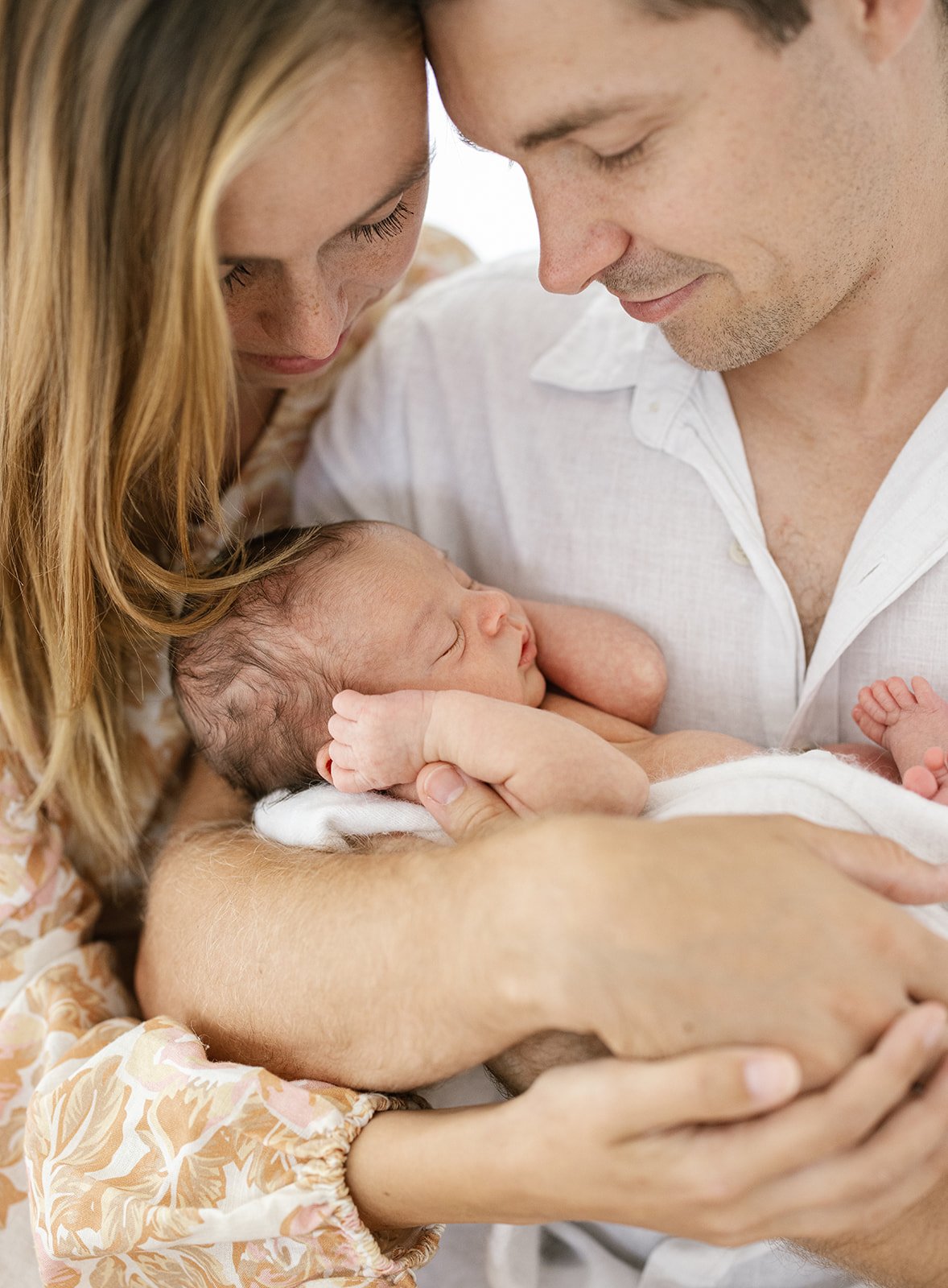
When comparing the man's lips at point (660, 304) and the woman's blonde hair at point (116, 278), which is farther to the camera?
the man's lips at point (660, 304)

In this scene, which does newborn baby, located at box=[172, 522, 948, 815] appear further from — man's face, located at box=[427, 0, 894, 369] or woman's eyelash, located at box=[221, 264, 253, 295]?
man's face, located at box=[427, 0, 894, 369]

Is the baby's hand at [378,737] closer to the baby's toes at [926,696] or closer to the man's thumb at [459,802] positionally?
the man's thumb at [459,802]

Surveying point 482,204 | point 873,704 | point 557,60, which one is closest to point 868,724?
point 873,704

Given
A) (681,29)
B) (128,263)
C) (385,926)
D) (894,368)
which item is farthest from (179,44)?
(894,368)

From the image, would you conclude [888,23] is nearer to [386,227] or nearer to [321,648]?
[386,227]

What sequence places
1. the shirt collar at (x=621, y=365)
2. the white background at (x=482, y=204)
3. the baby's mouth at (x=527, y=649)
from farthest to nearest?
the white background at (x=482, y=204) → the shirt collar at (x=621, y=365) → the baby's mouth at (x=527, y=649)

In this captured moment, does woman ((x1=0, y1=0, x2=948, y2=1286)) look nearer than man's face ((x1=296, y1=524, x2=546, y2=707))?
Yes

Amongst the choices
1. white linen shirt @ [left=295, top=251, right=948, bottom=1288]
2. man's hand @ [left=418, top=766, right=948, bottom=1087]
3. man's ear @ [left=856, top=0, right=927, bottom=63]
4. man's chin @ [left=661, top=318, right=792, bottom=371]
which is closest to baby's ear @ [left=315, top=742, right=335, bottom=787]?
man's hand @ [left=418, top=766, right=948, bottom=1087]

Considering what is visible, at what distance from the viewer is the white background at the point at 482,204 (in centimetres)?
275

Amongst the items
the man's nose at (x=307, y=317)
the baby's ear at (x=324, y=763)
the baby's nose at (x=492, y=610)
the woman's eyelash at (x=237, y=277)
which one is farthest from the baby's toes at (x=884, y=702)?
the woman's eyelash at (x=237, y=277)

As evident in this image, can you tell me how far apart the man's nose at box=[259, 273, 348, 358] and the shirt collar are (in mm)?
482

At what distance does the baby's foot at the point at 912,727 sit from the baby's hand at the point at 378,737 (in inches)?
24.6

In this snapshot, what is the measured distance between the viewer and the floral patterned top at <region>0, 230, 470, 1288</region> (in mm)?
1249

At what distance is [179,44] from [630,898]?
1031 mm
